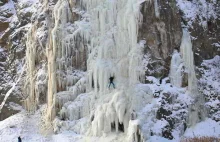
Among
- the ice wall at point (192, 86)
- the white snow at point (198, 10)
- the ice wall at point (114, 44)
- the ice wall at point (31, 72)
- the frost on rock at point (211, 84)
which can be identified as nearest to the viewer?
the ice wall at point (192, 86)

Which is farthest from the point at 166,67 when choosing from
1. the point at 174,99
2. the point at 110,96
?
the point at 110,96

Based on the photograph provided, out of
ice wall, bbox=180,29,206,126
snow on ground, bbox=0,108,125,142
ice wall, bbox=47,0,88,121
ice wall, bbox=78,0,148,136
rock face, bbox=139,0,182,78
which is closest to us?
snow on ground, bbox=0,108,125,142

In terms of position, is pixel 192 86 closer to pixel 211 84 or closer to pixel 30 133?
pixel 211 84

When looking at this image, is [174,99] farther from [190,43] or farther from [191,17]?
[191,17]

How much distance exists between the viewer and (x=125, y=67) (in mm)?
28547

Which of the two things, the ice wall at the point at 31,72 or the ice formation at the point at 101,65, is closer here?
the ice formation at the point at 101,65

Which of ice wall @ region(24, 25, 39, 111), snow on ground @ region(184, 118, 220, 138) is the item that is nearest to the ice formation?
snow on ground @ region(184, 118, 220, 138)

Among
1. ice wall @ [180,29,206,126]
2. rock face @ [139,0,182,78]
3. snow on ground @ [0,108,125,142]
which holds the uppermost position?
rock face @ [139,0,182,78]

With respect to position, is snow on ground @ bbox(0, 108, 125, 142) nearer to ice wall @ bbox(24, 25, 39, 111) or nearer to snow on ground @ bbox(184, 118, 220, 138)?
ice wall @ bbox(24, 25, 39, 111)

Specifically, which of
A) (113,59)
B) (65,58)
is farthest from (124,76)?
(65,58)

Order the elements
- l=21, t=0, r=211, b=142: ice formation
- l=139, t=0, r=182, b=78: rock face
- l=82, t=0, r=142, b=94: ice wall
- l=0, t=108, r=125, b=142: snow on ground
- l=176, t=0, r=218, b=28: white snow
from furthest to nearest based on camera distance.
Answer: l=176, t=0, r=218, b=28: white snow → l=82, t=0, r=142, b=94: ice wall → l=139, t=0, r=182, b=78: rock face → l=21, t=0, r=211, b=142: ice formation → l=0, t=108, r=125, b=142: snow on ground

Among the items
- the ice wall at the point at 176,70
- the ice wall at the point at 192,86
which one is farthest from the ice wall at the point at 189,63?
the ice wall at the point at 176,70

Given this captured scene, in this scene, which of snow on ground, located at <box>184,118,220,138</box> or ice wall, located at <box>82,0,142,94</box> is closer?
snow on ground, located at <box>184,118,220,138</box>

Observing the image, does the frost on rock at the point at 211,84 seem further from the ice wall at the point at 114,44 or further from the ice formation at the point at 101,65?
the ice wall at the point at 114,44
